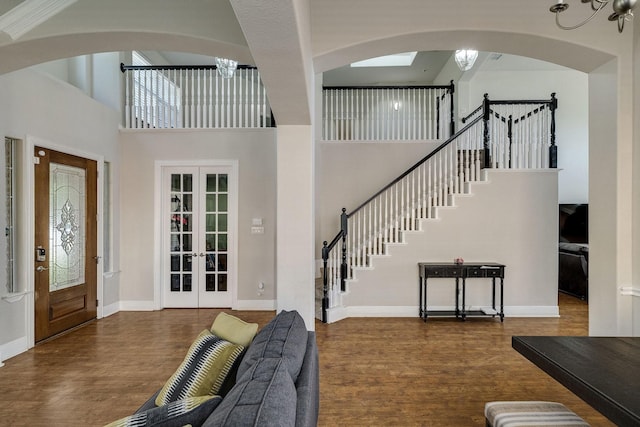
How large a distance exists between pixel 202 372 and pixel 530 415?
5.68ft

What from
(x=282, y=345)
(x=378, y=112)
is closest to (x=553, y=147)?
(x=378, y=112)

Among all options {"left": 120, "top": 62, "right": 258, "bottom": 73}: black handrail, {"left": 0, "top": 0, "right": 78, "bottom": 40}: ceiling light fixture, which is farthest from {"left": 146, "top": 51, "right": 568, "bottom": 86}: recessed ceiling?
{"left": 0, "top": 0, "right": 78, "bottom": 40}: ceiling light fixture

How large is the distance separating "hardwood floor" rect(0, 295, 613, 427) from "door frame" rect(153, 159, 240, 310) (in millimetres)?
681

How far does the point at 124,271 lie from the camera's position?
17.1ft

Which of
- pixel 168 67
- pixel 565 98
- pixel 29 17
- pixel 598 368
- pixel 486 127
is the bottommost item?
pixel 598 368

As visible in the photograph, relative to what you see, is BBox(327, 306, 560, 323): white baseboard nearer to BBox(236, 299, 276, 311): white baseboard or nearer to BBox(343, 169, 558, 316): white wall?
BBox(343, 169, 558, 316): white wall

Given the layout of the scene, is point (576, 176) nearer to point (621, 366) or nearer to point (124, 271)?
point (621, 366)

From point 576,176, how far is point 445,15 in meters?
6.75

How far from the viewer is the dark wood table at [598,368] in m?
1.35

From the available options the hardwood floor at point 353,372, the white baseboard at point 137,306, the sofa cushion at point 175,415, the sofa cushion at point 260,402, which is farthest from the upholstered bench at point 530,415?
the white baseboard at point 137,306

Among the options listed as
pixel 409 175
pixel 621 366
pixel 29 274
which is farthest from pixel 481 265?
pixel 29 274

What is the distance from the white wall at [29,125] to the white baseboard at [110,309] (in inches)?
47.3

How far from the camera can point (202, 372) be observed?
1.55 meters

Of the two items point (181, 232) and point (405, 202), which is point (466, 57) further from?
point (181, 232)
